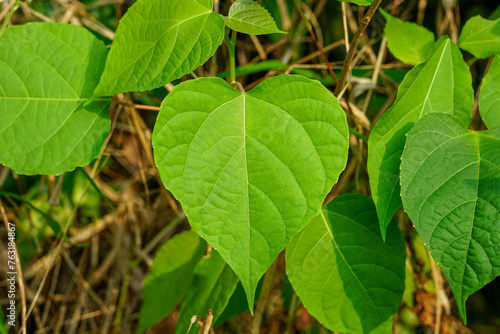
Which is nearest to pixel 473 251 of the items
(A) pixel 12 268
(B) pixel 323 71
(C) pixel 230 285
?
(C) pixel 230 285

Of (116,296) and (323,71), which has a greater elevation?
(323,71)

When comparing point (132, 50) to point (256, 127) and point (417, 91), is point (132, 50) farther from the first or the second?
point (417, 91)

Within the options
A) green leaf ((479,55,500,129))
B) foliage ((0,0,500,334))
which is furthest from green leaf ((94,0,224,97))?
green leaf ((479,55,500,129))

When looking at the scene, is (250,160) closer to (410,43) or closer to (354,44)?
(354,44)

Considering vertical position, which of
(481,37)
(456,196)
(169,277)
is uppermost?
(481,37)

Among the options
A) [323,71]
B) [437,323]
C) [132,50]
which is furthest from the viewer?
[323,71]

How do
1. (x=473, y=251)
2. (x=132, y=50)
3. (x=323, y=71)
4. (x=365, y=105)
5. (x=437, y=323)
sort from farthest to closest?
(x=323, y=71)
(x=365, y=105)
(x=437, y=323)
(x=132, y=50)
(x=473, y=251)

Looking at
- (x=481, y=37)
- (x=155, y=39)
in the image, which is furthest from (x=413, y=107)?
(x=155, y=39)
